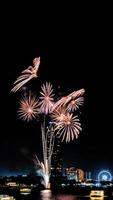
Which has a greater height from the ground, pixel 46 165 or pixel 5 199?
pixel 46 165

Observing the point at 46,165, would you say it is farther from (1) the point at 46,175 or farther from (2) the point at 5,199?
(2) the point at 5,199

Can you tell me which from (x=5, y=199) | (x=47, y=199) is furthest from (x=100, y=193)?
(x=5, y=199)

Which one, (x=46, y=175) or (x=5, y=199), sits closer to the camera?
(x=5, y=199)

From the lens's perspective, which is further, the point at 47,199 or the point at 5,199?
the point at 47,199

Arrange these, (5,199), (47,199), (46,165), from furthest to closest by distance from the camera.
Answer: (47,199), (46,165), (5,199)

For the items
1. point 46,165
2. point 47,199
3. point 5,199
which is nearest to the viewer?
point 5,199

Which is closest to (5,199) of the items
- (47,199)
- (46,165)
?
(46,165)

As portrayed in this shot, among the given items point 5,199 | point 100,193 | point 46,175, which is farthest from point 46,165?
point 5,199

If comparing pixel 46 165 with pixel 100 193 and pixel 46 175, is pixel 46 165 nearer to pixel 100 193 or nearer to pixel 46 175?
pixel 46 175
